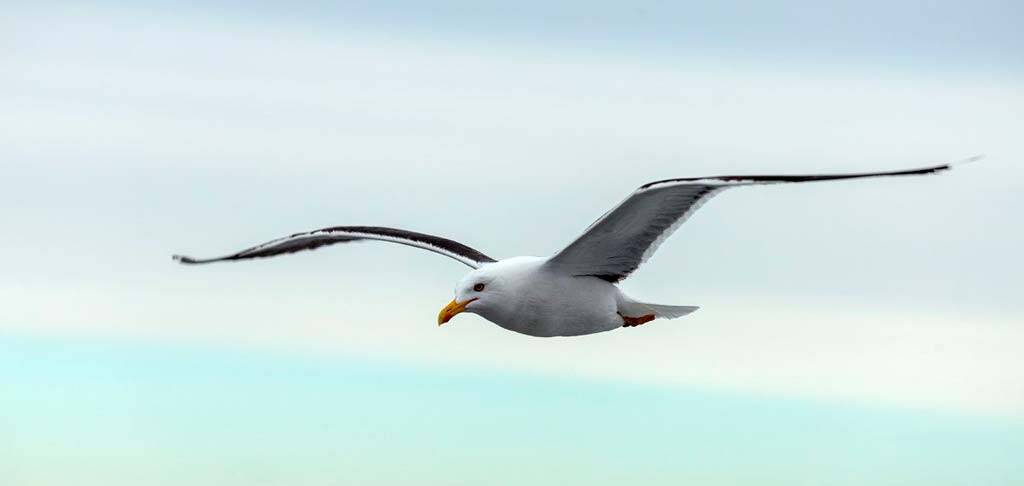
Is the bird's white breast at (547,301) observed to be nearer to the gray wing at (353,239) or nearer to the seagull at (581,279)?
the seagull at (581,279)

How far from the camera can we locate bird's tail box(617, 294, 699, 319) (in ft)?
71.1

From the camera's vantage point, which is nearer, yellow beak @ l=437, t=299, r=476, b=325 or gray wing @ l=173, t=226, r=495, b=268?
yellow beak @ l=437, t=299, r=476, b=325

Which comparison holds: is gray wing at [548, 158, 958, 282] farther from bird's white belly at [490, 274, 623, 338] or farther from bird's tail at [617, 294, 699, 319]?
bird's tail at [617, 294, 699, 319]

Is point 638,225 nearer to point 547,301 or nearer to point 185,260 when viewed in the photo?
point 547,301

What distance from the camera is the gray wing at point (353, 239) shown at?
23.6m

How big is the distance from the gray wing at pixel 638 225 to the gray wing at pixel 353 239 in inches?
77.1

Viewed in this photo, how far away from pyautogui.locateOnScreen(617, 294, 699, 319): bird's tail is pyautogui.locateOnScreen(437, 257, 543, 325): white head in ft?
5.24

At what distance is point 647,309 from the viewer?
22094mm

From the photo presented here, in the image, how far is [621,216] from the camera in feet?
64.5

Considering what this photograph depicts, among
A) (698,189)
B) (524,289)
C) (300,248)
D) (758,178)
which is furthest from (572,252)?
(300,248)

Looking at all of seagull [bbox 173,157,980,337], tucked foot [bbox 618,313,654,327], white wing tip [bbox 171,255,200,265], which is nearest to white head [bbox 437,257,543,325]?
seagull [bbox 173,157,980,337]

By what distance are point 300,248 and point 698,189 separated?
9.56m

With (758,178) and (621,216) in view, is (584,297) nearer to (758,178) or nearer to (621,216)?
(621,216)

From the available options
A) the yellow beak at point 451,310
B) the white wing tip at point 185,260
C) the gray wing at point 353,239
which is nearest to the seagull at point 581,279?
the yellow beak at point 451,310
